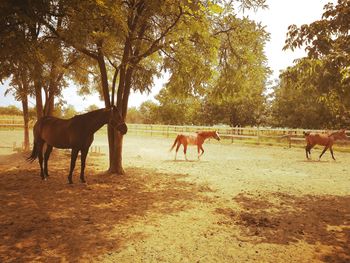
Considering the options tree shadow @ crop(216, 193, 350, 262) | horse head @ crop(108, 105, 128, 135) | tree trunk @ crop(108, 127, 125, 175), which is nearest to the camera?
tree shadow @ crop(216, 193, 350, 262)

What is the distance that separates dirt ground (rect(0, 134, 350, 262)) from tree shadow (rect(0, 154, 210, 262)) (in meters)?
0.02

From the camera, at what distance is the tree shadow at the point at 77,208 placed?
4.18m

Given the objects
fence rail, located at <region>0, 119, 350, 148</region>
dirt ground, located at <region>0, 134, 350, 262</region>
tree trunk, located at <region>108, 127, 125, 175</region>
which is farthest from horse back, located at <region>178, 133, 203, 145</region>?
fence rail, located at <region>0, 119, 350, 148</region>

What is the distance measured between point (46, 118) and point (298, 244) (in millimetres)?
7903

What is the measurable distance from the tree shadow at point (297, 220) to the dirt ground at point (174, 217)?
0.02 m

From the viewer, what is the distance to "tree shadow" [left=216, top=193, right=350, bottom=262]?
15.3 feet

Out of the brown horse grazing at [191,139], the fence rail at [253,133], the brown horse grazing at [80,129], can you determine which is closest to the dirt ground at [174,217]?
the brown horse grazing at [80,129]

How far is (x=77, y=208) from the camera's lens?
6.05 metres

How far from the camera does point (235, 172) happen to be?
35.1 ft

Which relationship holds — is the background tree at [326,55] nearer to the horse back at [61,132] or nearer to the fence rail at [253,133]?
the horse back at [61,132]

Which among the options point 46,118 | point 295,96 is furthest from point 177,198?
point 295,96

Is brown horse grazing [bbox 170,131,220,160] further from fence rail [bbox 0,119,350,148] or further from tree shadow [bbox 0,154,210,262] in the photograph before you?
fence rail [bbox 0,119,350,148]

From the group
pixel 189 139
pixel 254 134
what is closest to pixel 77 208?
pixel 189 139

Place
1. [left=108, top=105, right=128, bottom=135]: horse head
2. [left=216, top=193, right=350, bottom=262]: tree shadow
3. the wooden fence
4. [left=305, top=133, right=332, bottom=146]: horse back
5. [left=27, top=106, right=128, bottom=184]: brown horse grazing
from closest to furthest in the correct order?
[left=216, top=193, right=350, bottom=262]: tree shadow < [left=27, top=106, right=128, bottom=184]: brown horse grazing < [left=108, top=105, right=128, bottom=135]: horse head < [left=305, top=133, right=332, bottom=146]: horse back < the wooden fence
